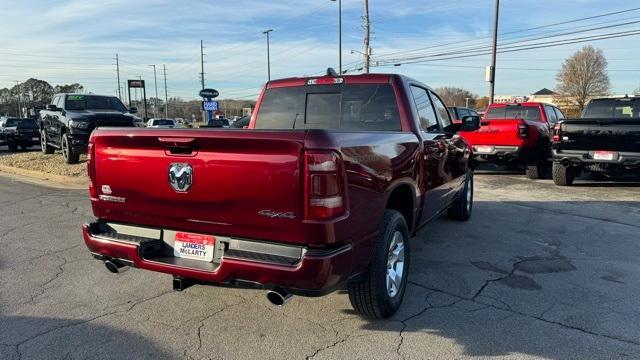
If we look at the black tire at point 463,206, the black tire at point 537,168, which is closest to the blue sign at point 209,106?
the black tire at point 537,168

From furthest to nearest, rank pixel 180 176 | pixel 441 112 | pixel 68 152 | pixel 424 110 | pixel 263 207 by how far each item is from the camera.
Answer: pixel 68 152 → pixel 441 112 → pixel 424 110 → pixel 180 176 → pixel 263 207

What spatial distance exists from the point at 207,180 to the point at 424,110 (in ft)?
9.07

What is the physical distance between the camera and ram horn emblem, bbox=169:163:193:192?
10.3 ft

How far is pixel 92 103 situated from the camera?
520 inches

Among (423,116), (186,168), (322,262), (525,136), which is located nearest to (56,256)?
(186,168)

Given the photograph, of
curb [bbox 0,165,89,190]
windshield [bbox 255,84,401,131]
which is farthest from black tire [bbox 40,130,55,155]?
windshield [bbox 255,84,401,131]

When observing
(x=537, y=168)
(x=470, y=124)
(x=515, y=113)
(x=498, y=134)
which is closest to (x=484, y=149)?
(x=498, y=134)

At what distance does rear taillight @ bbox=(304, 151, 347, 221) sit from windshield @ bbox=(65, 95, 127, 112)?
12.0 meters

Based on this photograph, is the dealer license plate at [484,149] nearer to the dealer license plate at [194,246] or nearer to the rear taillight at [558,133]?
the rear taillight at [558,133]

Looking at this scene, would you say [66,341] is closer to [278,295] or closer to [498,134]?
[278,295]

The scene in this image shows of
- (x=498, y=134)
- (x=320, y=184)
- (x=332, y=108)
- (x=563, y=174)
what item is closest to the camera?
(x=320, y=184)

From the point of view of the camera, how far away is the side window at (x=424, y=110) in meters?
4.83

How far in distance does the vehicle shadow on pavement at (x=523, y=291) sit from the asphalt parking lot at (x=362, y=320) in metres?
0.01

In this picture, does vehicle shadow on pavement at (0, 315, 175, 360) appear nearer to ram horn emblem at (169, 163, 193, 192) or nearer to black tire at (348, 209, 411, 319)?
ram horn emblem at (169, 163, 193, 192)
